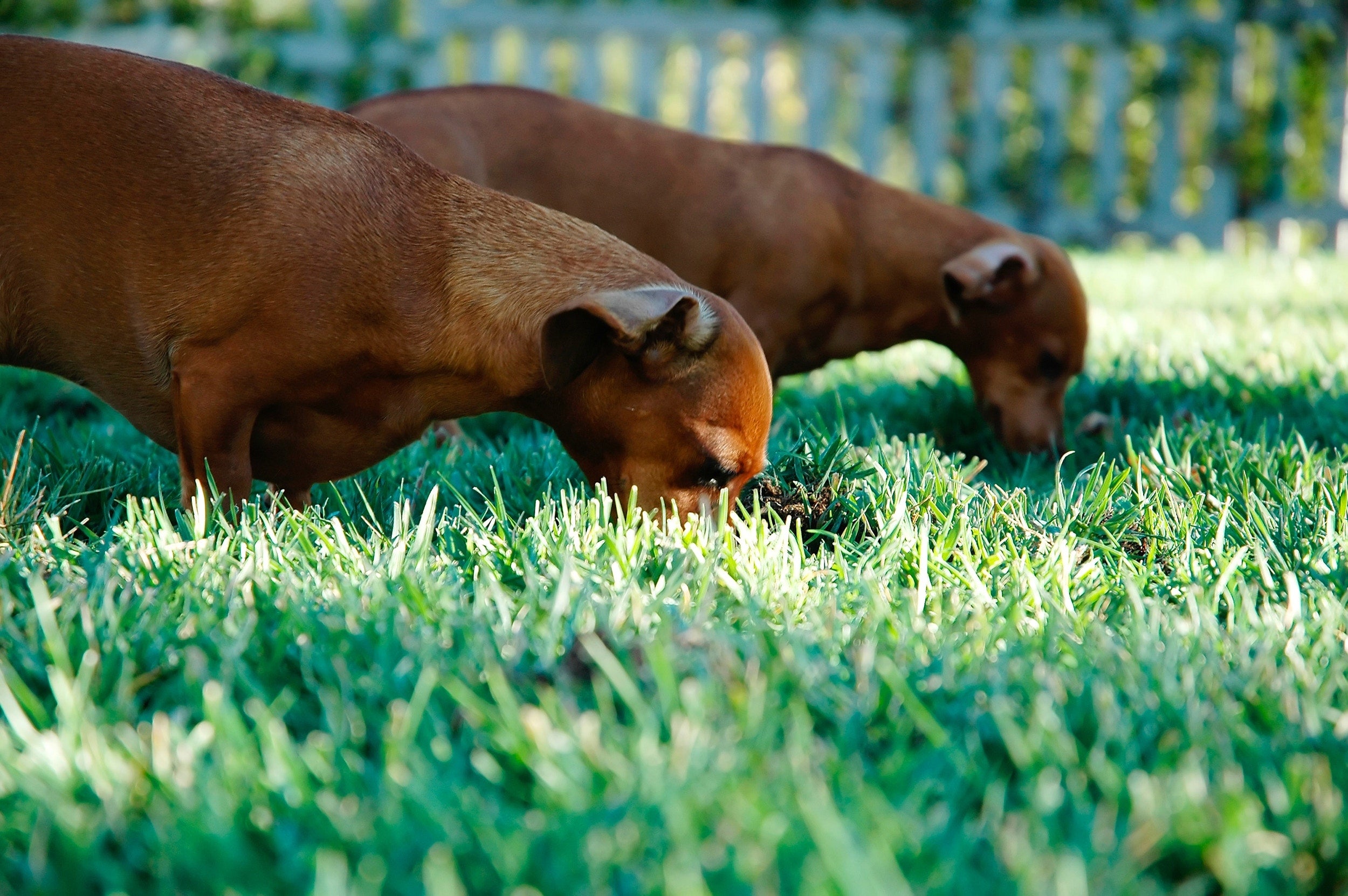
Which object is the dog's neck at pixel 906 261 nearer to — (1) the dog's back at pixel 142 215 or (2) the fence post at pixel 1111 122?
(1) the dog's back at pixel 142 215

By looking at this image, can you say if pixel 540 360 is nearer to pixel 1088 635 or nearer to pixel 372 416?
pixel 372 416

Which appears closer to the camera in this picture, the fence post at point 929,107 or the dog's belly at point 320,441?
the dog's belly at point 320,441

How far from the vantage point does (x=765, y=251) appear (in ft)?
14.2

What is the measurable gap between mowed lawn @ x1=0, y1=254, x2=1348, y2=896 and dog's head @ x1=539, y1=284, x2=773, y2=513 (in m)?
0.15

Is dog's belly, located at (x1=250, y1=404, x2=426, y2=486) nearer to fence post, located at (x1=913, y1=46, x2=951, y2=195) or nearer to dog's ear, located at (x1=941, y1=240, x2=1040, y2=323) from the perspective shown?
dog's ear, located at (x1=941, y1=240, x2=1040, y2=323)

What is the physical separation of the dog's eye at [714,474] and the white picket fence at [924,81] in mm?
7318

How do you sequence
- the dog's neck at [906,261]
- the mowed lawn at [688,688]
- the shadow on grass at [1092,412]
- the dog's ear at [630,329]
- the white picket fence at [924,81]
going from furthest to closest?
the white picket fence at [924,81]
the dog's neck at [906,261]
the shadow on grass at [1092,412]
the dog's ear at [630,329]
the mowed lawn at [688,688]

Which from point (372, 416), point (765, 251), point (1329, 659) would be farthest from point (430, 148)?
point (1329, 659)

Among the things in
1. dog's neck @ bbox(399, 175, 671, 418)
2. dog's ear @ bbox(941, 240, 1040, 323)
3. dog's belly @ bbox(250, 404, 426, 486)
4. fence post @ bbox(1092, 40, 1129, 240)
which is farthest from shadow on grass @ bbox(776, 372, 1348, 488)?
fence post @ bbox(1092, 40, 1129, 240)

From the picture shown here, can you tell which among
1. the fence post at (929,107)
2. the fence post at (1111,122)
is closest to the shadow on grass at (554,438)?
the fence post at (929,107)

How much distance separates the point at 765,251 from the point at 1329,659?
9.39ft

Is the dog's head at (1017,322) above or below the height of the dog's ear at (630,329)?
below

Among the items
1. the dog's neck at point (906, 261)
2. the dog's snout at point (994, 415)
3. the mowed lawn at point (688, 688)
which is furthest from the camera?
the dog's neck at point (906, 261)

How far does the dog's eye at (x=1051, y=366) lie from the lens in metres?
Result: 4.14
